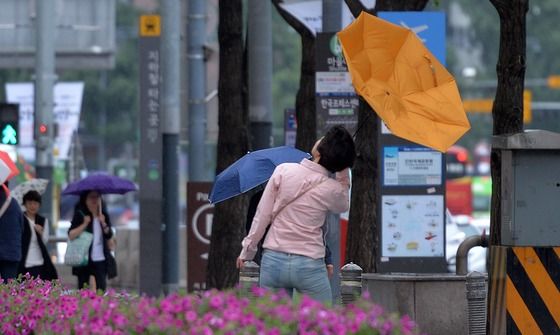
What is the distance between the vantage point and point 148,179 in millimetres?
21125

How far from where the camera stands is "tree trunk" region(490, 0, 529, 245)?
11.2 m

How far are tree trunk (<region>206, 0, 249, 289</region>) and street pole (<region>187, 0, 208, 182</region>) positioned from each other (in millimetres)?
4637

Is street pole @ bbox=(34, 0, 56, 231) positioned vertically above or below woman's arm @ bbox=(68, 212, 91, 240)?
above

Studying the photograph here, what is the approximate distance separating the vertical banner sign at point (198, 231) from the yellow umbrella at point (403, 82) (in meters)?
7.92

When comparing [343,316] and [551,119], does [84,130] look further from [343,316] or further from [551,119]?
[343,316]

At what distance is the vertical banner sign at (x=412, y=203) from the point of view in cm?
1481

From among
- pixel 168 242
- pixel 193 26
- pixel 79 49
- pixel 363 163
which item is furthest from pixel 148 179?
pixel 79 49

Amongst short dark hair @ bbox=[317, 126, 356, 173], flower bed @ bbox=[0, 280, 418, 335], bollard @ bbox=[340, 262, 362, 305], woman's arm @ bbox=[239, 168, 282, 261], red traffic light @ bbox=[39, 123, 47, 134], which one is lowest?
bollard @ bbox=[340, 262, 362, 305]

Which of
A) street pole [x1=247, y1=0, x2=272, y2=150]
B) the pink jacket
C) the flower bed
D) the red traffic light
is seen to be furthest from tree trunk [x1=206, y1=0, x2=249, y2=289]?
the flower bed

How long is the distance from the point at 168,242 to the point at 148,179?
0.87 meters

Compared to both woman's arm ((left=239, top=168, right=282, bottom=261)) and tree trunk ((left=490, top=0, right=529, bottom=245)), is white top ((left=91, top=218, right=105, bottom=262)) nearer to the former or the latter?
tree trunk ((left=490, top=0, right=529, bottom=245))

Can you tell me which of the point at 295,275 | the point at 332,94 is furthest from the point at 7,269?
the point at 295,275

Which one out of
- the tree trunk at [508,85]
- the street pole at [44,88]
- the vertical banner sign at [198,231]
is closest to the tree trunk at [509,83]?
the tree trunk at [508,85]

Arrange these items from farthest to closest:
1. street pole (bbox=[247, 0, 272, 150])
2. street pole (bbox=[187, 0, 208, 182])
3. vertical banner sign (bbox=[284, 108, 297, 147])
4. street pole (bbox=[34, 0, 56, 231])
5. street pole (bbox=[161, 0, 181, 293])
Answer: street pole (bbox=[34, 0, 56, 231]) → vertical banner sign (bbox=[284, 108, 297, 147]) → street pole (bbox=[187, 0, 208, 182]) → street pole (bbox=[161, 0, 181, 293]) → street pole (bbox=[247, 0, 272, 150])
